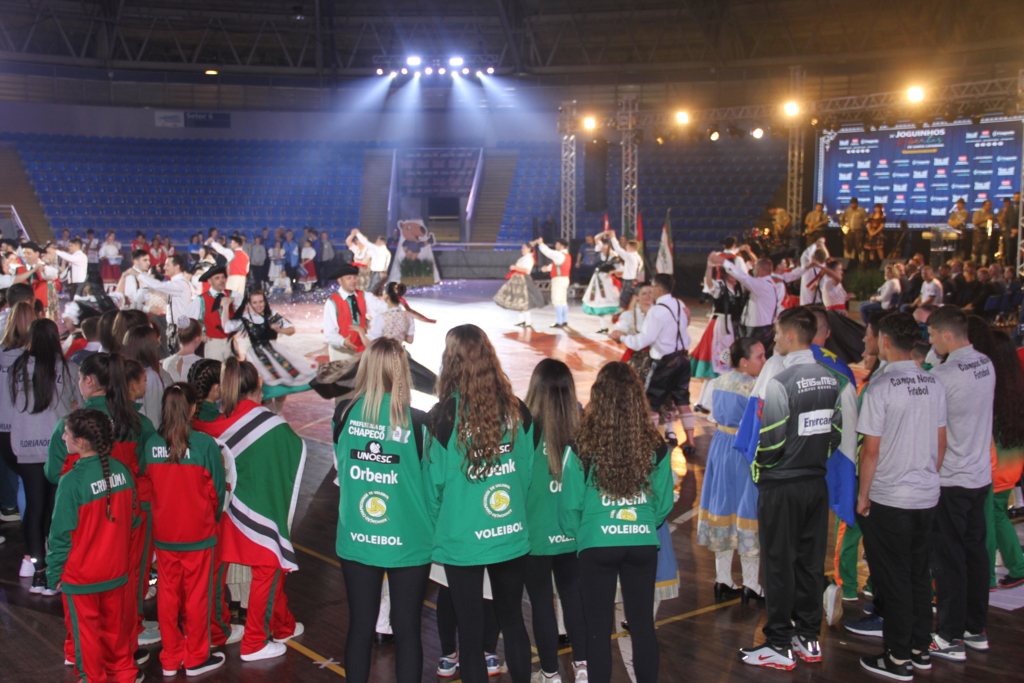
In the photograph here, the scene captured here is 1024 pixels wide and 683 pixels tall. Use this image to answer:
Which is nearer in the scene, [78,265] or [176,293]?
[176,293]

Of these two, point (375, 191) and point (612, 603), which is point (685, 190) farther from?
point (612, 603)

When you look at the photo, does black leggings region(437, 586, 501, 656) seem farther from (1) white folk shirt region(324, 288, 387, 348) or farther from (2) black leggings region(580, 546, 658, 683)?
(1) white folk shirt region(324, 288, 387, 348)

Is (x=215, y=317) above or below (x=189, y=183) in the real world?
below

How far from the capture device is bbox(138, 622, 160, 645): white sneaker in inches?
167

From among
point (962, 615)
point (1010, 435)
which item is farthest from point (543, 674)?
point (1010, 435)

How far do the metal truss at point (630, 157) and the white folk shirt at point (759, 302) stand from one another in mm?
12148

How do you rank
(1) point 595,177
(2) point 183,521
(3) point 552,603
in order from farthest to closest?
(1) point 595,177 → (2) point 183,521 → (3) point 552,603

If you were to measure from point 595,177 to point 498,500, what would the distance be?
21.0m

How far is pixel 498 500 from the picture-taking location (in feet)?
10.5

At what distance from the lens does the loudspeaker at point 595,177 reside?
75.1 ft

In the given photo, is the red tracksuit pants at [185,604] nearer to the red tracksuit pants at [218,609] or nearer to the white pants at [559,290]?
the red tracksuit pants at [218,609]

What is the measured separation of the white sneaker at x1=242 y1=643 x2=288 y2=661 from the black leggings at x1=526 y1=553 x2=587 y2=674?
1.30m

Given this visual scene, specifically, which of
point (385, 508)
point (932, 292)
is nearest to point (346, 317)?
point (385, 508)

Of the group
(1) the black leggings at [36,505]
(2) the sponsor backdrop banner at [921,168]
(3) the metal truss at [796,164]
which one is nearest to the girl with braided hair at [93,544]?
(1) the black leggings at [36,505]
